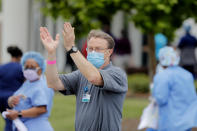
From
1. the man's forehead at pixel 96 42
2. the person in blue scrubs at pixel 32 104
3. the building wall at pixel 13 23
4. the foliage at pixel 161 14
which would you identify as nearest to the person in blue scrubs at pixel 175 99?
the person in blue scrubs at pixel 32 104

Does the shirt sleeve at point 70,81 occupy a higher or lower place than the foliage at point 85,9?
lower

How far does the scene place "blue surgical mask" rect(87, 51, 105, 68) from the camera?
17.0 feet

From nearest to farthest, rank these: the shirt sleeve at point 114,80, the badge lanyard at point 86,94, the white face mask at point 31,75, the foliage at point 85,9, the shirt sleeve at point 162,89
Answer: the shirt sleeve at point 114,80 → the badge lanyard at point 86,94 → the white face mask at point 31,75 → the shirt sleeve at point 162,89 → the foliage at point 85,9

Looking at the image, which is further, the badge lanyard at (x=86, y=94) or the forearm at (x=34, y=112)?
the forearm at (x=34, y=112)

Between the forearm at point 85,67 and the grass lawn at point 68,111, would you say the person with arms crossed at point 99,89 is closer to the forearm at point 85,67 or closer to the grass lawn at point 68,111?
the forearm at point 85,67

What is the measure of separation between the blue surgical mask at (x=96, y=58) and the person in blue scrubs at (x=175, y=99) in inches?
117

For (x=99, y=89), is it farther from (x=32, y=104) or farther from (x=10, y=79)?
(x=10, y=79)

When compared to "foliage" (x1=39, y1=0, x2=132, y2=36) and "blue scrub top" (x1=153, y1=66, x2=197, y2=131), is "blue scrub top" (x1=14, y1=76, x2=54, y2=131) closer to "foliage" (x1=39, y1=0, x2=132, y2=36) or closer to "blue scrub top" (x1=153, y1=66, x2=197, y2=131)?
"blue scrub top" (x1=153, y1=66, x2=197, y2=131)

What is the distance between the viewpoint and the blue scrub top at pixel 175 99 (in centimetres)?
816

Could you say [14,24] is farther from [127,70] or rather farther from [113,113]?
[113,113]

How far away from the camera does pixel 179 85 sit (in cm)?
816

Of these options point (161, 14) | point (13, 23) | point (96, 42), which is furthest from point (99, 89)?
point (13, 23)

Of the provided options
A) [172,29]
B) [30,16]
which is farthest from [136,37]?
[172,29]

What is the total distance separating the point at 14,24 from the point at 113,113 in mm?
21193
